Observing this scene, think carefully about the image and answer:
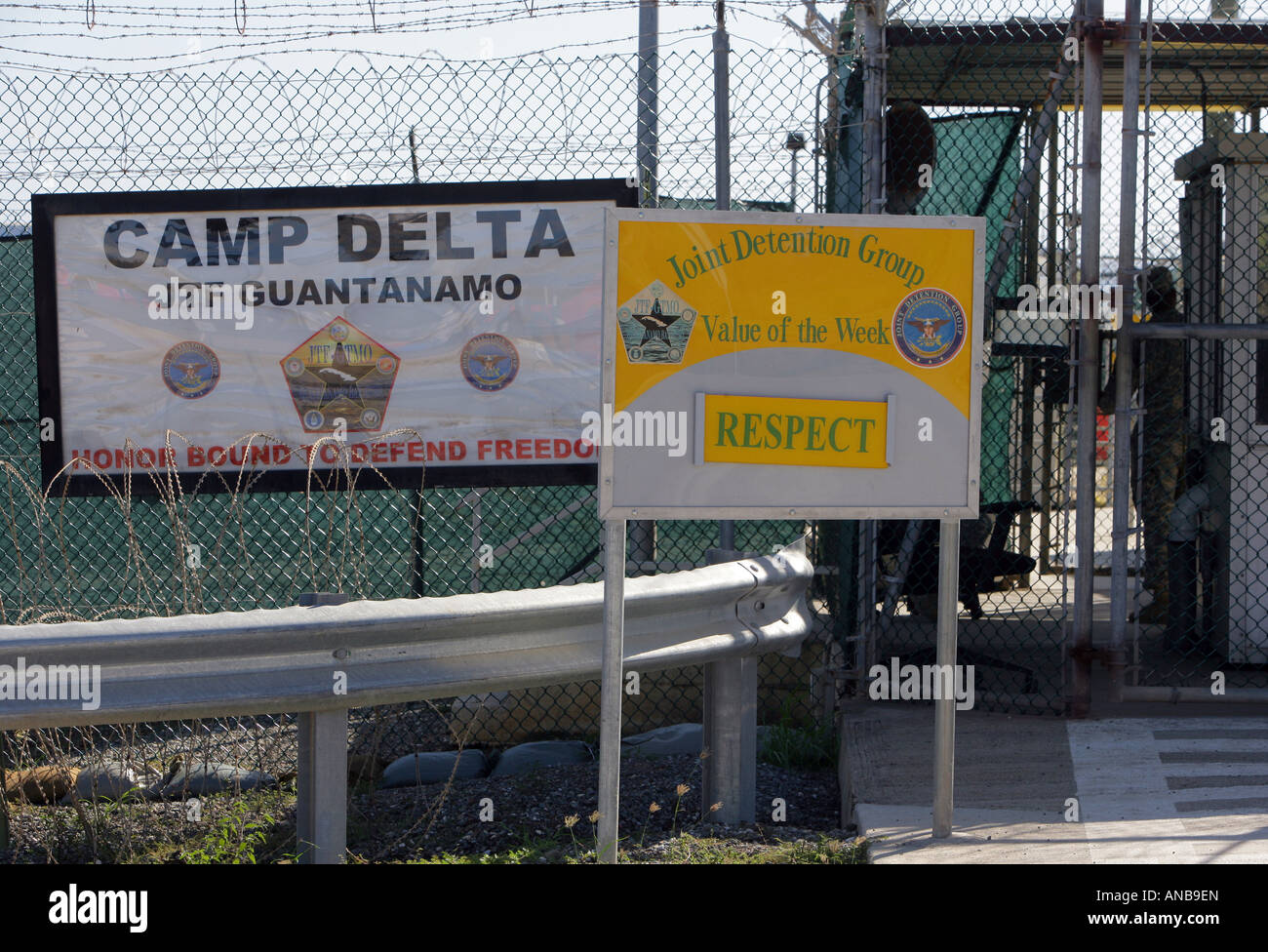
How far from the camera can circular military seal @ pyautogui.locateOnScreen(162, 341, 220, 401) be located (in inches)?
232

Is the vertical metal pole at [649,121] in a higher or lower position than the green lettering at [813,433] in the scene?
higher

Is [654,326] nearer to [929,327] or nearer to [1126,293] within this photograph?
[929,327]

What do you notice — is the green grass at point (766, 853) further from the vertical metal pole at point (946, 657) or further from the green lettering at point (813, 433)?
the green lettering at point (813, 433)

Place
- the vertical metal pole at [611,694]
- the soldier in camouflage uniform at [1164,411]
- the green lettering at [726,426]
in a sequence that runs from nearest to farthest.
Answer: the vertical metal pole at [611,694] < the green lettering at [726,426] < the soldier in camouflage uniform at [1164,411]

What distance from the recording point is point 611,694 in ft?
12.1

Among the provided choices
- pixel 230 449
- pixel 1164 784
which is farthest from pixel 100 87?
pixel 1164 784

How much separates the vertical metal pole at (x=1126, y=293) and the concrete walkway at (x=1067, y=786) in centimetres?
51

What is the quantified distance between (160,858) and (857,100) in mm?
4894

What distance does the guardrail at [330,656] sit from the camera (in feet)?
11.7

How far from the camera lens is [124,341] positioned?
595 centimetres

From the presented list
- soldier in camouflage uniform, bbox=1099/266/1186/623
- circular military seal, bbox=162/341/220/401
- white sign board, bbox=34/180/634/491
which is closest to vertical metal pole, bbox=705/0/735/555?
white sign board, bbox=34/180/634/491

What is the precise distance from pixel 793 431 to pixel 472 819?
2063 millimetres

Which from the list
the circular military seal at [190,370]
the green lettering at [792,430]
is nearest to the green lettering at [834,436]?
the green lettering at [792,430]

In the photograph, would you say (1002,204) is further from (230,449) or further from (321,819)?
(321,819)
